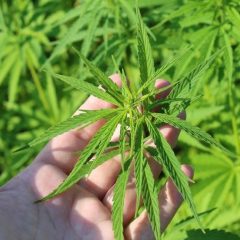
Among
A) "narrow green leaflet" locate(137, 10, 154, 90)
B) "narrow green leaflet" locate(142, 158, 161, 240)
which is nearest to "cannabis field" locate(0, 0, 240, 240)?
"narrow green leaflet" locate(137, 10, 154, 90)

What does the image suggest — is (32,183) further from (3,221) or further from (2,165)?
A: (2,165)

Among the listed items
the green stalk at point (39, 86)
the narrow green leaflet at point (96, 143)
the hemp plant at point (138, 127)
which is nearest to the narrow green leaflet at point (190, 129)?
the hemp plant at point (138, 127)

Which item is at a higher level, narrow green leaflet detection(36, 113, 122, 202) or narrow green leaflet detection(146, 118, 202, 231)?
narrow green leaflet detection(36, 113, 122, 202)

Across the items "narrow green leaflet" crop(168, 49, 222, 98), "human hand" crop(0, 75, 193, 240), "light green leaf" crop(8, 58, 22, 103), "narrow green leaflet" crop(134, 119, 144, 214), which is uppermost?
"light green leaf" crop(8, 58, 22, 103)

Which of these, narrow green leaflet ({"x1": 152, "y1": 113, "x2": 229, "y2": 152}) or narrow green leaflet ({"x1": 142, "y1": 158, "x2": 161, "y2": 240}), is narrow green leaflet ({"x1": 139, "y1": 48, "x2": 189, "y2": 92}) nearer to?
narrow green leaflet ({"x1": 152, "y1": 113, "x2": 229, "y2": 152})

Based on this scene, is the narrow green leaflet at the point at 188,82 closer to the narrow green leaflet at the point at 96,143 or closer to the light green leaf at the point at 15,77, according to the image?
the narrow green leaflet at the point at 96,143

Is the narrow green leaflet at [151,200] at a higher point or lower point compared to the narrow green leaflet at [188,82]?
lower

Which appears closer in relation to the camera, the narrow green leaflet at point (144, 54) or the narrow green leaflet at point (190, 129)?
the narrow green leaflet at point (190, 129)
